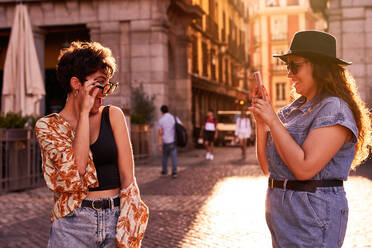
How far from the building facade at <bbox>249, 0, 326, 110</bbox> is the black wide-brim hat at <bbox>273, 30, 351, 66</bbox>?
202ft

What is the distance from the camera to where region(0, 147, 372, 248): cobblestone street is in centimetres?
621

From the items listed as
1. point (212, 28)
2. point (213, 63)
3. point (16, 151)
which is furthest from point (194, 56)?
point (16, 151)

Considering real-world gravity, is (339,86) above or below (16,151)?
above

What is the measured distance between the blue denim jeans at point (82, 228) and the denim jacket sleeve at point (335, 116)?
107 cm

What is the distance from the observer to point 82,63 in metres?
2.72

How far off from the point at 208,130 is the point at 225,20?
77.4 ft

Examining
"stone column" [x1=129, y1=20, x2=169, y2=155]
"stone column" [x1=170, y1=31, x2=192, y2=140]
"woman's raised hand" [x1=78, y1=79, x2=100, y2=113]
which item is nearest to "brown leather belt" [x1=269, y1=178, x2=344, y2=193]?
"woman's raised hand" [x1=78, y1=79, x2=100, y2=113]

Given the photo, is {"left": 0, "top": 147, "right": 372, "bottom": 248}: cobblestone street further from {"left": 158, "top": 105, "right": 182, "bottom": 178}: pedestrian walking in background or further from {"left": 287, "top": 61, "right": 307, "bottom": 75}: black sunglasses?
{"left": 287, "top": 61, "right": 307, "bottom": 75}: black sunglasses

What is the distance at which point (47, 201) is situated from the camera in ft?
31.3

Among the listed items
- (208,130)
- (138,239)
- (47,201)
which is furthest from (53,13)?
(138,239)

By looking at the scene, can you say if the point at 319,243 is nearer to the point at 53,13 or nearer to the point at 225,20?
the point at 53,13

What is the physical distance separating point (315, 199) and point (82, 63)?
1.26 meters

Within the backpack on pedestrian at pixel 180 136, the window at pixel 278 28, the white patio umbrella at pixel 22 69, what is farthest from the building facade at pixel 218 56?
the backpack on pedestrian at pixel 180 136

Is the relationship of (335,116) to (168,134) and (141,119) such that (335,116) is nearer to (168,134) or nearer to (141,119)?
(168,134)
